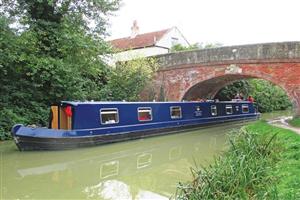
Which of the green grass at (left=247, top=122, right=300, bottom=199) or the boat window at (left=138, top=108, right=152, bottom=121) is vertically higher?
the boat window at (left=138, top=108, right=152, bottom=121)

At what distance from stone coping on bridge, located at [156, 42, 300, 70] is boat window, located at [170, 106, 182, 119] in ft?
9.37

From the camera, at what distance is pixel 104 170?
679 cm

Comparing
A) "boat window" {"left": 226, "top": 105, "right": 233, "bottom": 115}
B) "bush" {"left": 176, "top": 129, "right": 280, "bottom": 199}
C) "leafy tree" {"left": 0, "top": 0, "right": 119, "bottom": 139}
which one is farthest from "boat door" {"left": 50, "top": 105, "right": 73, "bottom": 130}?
"boat window" {"left": 226, "top": 105, "right": 233, "bottom": 115}

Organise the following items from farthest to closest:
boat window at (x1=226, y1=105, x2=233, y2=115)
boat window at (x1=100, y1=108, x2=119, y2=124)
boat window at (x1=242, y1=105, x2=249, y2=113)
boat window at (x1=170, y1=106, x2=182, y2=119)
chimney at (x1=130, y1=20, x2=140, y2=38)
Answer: chimney at (x1=130, y1=20, x2=140, y2=38)
boat window at (x1=242, y1=105, x2=249, y2=113)
boat window at (x1=226, y1=105, x2=233, y2=115)
boat window at (x1=170, y1=106, x2=182, y2=119)
boat window at (x1=100, y1=108, x2=119, y2=124)

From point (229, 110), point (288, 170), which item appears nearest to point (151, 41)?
point (229, 110)

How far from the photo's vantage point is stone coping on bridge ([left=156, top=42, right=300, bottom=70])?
12297 mm

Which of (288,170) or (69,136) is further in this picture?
(69,136)

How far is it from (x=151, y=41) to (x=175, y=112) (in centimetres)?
1017

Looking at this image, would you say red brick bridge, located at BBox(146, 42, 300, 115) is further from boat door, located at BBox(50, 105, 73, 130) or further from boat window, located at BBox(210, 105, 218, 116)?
boat door, located at BBox(50, 105, 73, 130)

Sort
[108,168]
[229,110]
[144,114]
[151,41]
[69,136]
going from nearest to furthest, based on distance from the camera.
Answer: [108,168]
[69,136]
[144,114]
[229,110]
[151,41]

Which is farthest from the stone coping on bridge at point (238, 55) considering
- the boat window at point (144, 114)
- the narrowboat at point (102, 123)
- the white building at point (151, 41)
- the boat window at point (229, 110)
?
the white building at point (151, 41)

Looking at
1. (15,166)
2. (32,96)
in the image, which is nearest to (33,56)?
(32,96)

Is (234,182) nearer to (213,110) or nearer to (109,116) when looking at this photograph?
(109,116)

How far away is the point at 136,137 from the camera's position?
33.8 ft
